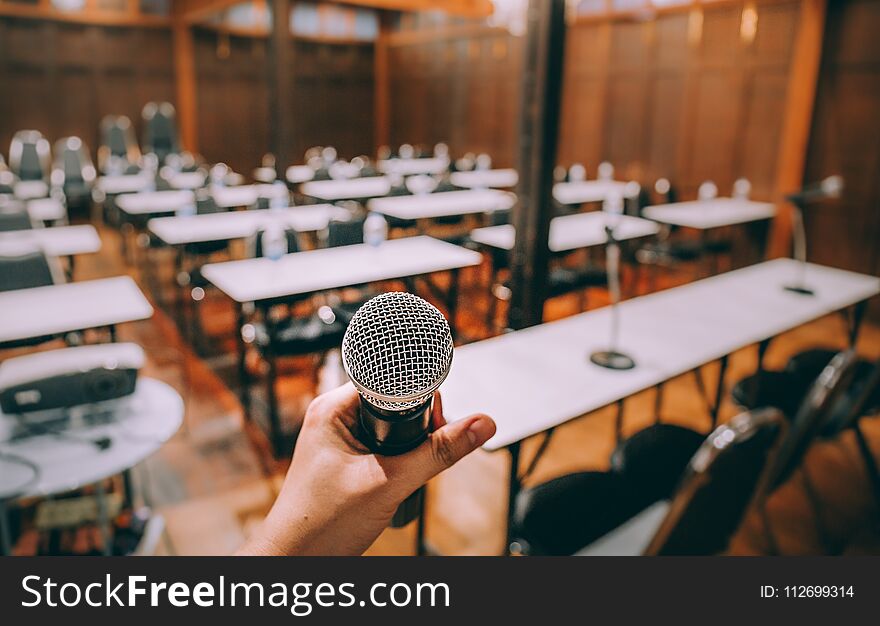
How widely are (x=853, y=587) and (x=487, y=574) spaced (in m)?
0.84

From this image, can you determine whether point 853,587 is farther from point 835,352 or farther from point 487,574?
point 835,352

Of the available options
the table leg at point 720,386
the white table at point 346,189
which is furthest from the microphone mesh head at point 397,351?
the white table at point 346,189

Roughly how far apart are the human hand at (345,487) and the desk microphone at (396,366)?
0.07 feet

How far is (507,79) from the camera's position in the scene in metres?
9.88

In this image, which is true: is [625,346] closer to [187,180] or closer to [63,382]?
[63,382]

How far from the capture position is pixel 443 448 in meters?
0.74

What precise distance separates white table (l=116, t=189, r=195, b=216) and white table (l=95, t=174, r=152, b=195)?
1.05 ft

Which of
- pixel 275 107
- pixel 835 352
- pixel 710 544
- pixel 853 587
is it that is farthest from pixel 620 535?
pixel 275 107

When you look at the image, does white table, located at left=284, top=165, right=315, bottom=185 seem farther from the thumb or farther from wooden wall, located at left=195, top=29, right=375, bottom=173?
the thumb

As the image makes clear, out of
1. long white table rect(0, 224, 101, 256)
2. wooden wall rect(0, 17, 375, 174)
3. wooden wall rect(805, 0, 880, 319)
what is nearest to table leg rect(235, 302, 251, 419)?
long white table rect(0, 224, 101, 256)

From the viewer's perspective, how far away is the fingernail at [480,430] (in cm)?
72

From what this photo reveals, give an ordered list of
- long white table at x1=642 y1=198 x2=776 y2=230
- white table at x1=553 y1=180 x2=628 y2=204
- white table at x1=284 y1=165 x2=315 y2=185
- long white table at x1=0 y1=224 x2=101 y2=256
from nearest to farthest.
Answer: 1. long white table at x1=0 y1=224 x2=101 y2=256
2. long white table at x1=642 y1=198 x2=776 y2=230
3. white table at x1=553 y1=180 x2=628 y2=204
4. white table at x1=284 y1=165 x2=315 y2=185

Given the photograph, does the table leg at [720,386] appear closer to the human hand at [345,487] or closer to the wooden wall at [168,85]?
the human hand at [345,487]

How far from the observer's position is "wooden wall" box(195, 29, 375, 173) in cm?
A: 1123
